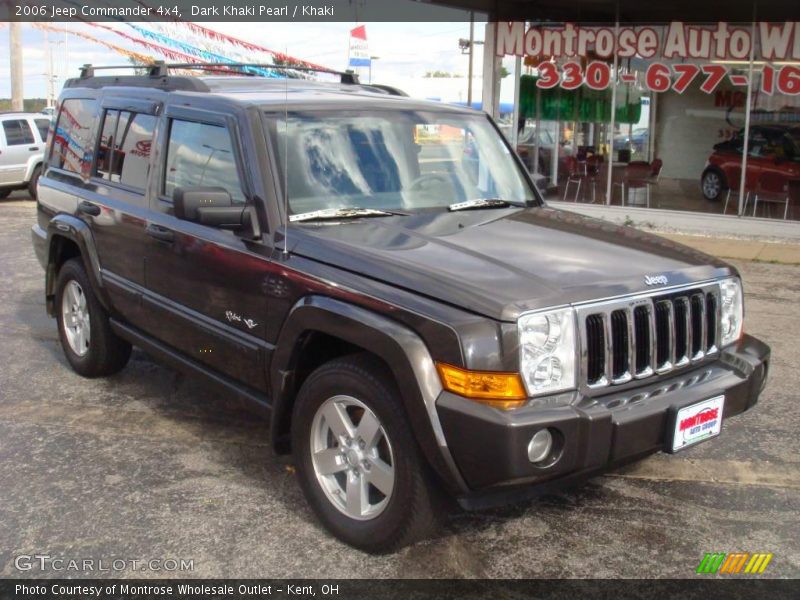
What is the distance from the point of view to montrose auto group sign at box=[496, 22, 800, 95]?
41.8ft

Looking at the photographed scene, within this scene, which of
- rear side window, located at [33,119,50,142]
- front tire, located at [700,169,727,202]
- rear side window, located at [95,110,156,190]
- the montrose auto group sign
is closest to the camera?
rear side window, located at [95,110,156,190]

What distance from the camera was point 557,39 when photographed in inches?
566

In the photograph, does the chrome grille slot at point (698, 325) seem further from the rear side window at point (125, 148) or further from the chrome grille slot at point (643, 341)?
the rear side window at point (125, 148)

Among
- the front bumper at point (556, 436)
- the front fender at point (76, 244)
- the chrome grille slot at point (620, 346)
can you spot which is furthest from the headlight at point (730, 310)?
the front fender at point (76, 244)

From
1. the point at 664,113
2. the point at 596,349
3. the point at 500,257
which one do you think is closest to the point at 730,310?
the point at 596,349

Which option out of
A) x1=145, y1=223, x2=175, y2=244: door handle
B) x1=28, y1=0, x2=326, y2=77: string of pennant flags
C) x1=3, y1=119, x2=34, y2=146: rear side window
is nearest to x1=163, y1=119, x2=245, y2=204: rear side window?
x1=145, y1=223, x2=175, y2=244: door handle

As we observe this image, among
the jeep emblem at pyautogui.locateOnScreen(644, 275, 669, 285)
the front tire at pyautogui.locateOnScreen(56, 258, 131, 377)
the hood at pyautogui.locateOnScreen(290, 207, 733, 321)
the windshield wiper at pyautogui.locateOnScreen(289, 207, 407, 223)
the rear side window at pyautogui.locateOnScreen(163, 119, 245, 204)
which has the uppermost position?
the rear side window at pyautogui.locateOnScreen(163, 119, 245, 204)

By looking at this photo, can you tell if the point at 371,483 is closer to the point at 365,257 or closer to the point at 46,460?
the point at 365,257

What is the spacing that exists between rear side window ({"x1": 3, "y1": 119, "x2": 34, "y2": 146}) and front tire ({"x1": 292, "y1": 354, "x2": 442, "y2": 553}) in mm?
15866

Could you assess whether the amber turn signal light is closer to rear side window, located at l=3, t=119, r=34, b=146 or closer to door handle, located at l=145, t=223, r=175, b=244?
door handle, located at l=145, t=223, r=175, b=244

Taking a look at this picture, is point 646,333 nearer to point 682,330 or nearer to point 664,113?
point 682,330

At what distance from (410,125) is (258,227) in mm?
1111

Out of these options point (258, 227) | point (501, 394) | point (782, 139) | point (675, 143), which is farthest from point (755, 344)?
point (675, 143)

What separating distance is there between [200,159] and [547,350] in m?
2.22
